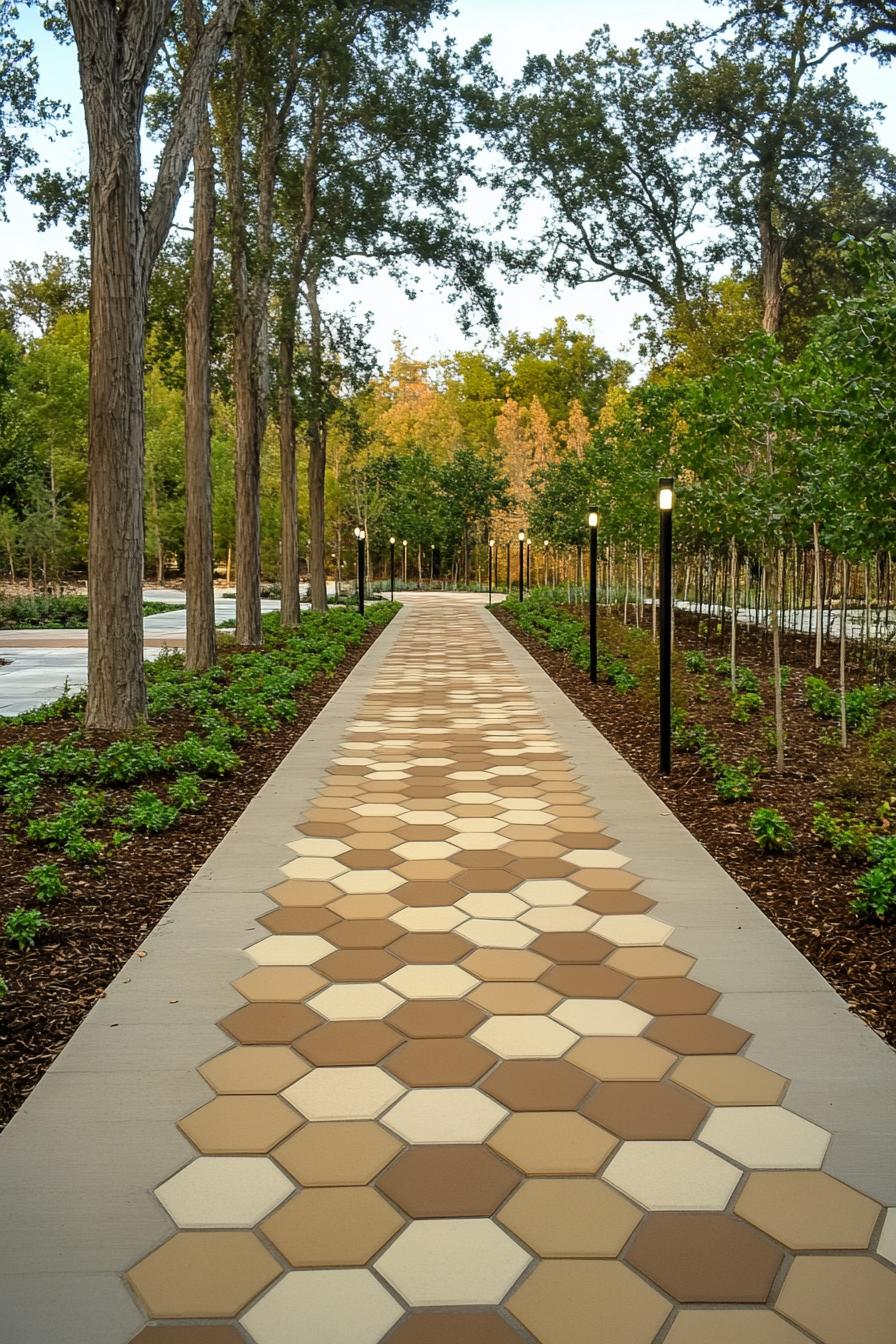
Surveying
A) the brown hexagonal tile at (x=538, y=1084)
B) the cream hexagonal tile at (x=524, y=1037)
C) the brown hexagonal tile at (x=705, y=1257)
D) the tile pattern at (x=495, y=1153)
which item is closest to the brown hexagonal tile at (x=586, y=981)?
the tile pattern at (x=495, y=1153)

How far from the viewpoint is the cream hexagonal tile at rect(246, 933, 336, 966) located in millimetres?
3629

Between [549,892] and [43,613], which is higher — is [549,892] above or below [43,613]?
below

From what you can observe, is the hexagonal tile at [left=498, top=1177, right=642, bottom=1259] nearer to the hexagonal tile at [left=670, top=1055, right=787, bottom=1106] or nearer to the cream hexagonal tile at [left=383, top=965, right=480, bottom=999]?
the hexagonal tile at [left=670, top=1055, right=787, bottom=1106]

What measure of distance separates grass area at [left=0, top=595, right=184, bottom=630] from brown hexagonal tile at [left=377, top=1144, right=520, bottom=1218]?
2025 centimetres

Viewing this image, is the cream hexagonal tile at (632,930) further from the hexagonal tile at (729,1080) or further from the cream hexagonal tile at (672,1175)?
the cream hexagonal tile at (672,1175)

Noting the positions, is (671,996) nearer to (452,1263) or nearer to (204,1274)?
(452,1263)

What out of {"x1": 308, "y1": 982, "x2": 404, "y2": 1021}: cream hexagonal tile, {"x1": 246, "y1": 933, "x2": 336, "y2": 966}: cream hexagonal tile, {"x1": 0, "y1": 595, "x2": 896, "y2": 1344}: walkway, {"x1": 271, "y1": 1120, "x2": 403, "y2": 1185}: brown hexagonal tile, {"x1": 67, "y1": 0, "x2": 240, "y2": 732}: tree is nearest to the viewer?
{"x1": 0, "y1": 595, "x2": 896, "y2": 1344}: walkway

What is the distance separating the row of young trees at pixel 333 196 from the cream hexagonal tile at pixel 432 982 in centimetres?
454

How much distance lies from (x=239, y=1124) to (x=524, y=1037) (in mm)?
849

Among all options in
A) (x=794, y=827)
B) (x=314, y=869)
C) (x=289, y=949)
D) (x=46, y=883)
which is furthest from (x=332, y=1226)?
(x=794, y=827)

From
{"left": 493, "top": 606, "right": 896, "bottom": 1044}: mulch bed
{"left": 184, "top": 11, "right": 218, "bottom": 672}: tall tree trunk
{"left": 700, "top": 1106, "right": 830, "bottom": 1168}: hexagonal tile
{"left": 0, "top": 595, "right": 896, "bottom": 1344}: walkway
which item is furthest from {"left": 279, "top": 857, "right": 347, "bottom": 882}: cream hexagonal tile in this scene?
{"left": 184, "top": 11, "right": 218, "bottom": 672}: tall tree trunk

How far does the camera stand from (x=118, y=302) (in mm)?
7234

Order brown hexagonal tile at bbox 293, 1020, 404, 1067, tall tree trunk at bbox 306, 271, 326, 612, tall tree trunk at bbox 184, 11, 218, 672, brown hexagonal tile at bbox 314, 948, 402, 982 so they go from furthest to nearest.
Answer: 1. tall tree trunk at bbox 306, 271, 326, 612
2. tall tree trunk at bbox 184, 11, 218, 672
3. brown hexagonal tile at bbox 314, 948, 402, 982
4. brown hexagonal tile at bbox 293, 1020, 404, 1067

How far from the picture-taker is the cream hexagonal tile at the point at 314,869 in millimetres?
4582
